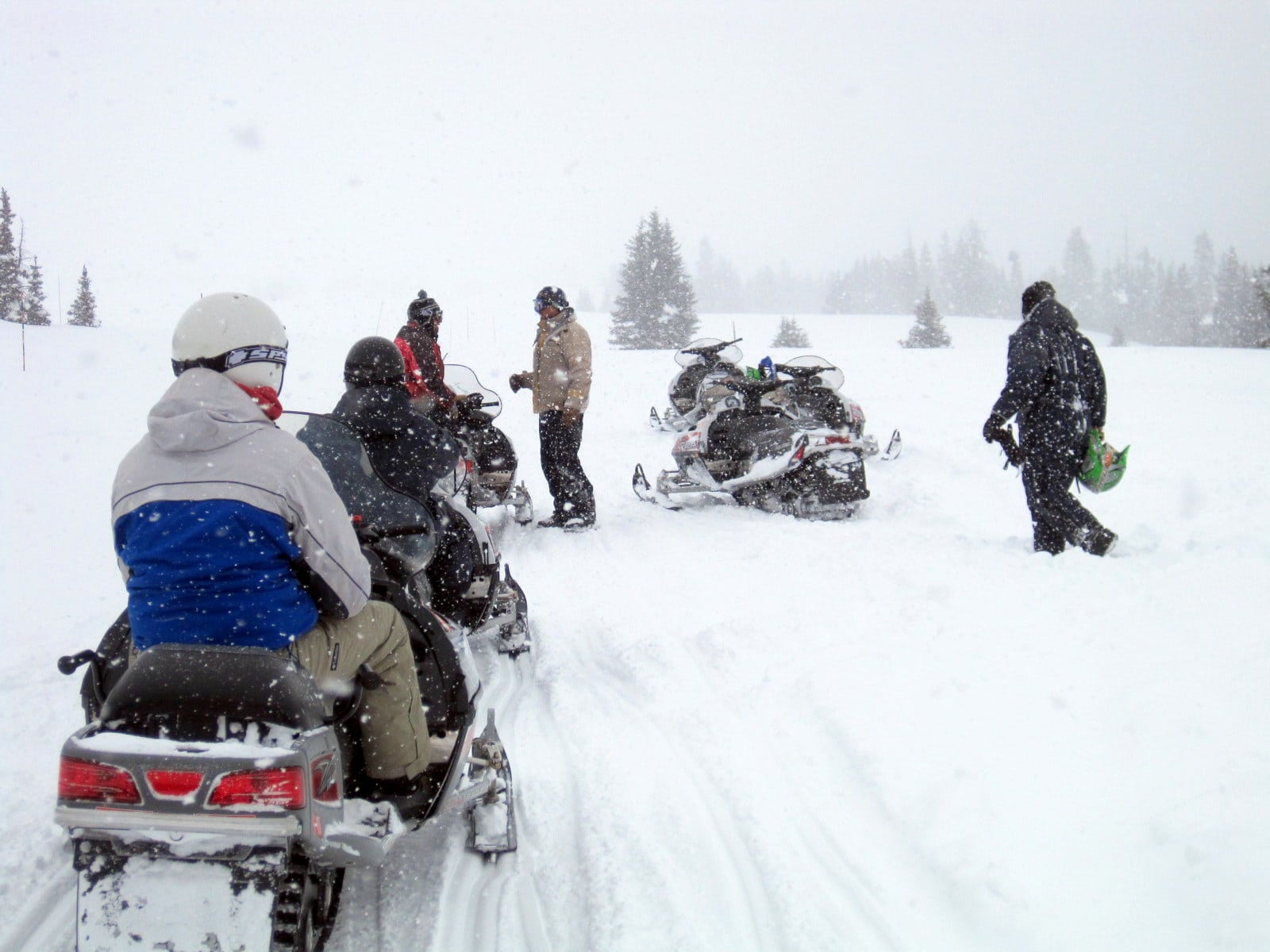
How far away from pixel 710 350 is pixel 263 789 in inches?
374

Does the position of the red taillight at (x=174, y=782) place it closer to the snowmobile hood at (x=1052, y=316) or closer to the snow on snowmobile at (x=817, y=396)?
the snowmobile hood at (x=1052, y=316)

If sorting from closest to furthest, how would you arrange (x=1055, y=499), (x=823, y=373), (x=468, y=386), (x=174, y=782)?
(x=174, y=782)
(x=1055, y=499)
(x=468, y=386)
(x=823, y=373)

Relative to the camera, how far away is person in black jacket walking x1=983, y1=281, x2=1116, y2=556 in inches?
215

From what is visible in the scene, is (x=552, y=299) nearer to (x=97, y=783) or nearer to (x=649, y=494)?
(x=649, y=494)

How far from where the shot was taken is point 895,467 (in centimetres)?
1012

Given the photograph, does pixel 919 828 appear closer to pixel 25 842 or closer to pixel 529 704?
pixel 529 704

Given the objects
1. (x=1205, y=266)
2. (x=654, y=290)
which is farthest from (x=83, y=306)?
(x=1205, y=266)

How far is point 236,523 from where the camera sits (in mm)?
1933

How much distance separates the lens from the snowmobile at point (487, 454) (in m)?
6.81

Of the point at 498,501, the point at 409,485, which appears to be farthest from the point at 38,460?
the point at 409,485

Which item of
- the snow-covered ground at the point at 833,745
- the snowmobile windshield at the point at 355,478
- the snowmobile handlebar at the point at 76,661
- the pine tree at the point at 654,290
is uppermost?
the pine tree at the point at 654,290

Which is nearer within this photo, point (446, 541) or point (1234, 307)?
point (446, 541)

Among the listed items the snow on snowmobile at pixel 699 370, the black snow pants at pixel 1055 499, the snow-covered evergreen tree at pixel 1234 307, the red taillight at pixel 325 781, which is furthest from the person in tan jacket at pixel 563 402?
the snow-covered evergreen tree at pixel 1234 307

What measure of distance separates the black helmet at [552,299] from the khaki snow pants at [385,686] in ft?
16.7
